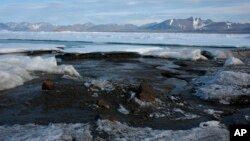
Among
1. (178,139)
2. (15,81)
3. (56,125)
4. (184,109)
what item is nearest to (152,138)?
(178,139)

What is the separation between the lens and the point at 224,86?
9828mm

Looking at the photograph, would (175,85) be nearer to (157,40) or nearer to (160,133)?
(160,133)

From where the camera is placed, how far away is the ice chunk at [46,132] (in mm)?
5711

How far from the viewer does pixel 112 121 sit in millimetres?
6465

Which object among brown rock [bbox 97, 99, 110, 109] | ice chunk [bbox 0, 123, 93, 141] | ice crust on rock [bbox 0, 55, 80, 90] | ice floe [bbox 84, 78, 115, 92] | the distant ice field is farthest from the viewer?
the distant ice field

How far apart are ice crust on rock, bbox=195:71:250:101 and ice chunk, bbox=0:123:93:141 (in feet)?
12.8

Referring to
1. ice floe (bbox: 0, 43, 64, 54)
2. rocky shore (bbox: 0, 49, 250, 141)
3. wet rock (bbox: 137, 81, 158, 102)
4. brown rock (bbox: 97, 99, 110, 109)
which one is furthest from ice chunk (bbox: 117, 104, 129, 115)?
ice floe (bbox: 0, 43, 64, 54)

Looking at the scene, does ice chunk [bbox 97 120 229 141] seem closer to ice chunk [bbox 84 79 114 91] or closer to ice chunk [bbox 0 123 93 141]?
ice chunk [bbox 0 123 93 141]

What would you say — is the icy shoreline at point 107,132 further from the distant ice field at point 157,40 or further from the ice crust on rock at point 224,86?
the distant ice field at point 157,40

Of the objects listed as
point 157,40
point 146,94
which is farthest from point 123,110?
point 157,40

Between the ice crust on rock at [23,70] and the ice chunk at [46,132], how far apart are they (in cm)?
327

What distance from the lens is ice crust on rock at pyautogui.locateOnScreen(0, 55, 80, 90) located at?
952cm

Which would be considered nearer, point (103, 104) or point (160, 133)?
point (160, 133)

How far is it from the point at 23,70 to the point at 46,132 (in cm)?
548
